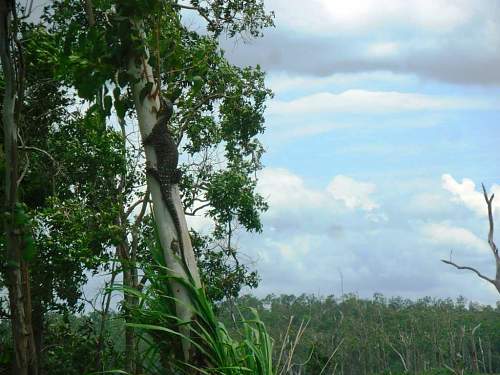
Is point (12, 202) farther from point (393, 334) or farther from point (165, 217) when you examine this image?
point (393, 334)

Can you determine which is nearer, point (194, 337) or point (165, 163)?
point (194, 337)

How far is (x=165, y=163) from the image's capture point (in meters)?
3.86

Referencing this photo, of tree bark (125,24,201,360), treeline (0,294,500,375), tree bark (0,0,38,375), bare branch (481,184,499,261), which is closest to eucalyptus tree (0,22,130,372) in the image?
tree bark (0,0,38,375)

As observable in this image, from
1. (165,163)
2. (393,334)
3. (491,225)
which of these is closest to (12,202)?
(165,163)

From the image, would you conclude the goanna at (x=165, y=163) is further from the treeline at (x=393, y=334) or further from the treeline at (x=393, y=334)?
the treeline at (x=393, y=334)

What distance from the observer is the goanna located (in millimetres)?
3812

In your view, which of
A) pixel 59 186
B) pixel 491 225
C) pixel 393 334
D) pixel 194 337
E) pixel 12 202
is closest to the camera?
pixel 194 337

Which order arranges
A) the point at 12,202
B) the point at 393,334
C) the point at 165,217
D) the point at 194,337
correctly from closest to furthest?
1. the point at 194,337
2. the point at 165,217
3. the point at 12,202
4. the point at 393,334

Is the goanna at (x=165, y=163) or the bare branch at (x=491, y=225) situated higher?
the bare branch at (x=491, y=225)

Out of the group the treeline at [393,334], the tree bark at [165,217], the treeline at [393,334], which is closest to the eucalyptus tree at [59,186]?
the tree bark at [165,217]

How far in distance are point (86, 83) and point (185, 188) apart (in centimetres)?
839

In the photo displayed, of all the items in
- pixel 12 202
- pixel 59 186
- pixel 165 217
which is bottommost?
pixel 165 217

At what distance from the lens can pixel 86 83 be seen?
4145 mm

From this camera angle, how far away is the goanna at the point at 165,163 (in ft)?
12.5
